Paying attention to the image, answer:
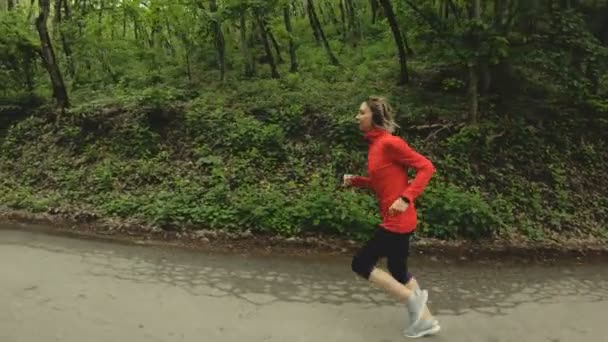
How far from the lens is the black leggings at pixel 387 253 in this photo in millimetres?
4691

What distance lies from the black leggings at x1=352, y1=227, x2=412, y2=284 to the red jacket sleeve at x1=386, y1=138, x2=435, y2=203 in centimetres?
41

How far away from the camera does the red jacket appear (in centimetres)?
451

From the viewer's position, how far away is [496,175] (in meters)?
9.70

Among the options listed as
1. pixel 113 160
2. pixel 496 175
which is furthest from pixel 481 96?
pixel 113 160

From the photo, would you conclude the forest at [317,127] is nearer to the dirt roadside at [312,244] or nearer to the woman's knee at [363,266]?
the dirt roadside at [312,244]

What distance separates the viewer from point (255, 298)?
579 cm

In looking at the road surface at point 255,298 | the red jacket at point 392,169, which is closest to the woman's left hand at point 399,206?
the red jacket at point 392,169

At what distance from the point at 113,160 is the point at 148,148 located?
0.70m

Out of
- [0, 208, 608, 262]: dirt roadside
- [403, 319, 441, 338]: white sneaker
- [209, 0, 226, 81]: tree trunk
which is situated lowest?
[0, 208, 608, 262]: dirt roadside

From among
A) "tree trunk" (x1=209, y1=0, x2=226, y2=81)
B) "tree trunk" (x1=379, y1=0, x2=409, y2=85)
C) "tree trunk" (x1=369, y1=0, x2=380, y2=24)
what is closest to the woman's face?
"tree trunk" (x1=379, y1=0, x2=409, y2=85)

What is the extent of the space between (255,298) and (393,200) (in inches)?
80.7

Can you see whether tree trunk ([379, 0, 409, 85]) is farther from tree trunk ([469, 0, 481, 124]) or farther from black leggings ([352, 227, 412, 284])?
black leggings ([352, 227, 412, 284])

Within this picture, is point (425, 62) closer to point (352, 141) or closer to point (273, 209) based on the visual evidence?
point (352, 141)

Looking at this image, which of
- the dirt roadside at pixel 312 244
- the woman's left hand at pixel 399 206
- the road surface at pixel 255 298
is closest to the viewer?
the woman's left hand at pixel 399 206
